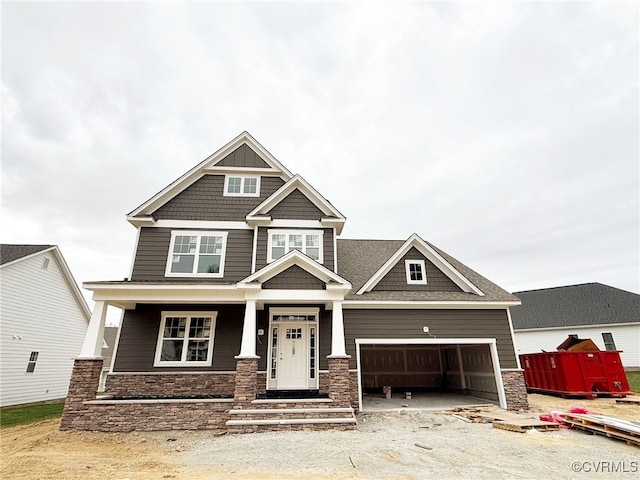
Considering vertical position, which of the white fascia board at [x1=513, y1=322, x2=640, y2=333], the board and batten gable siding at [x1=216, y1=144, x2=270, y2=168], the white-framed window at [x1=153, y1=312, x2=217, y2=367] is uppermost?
the board and batten gable siding at [x1=216, y1=144, x2=270, y2=168]

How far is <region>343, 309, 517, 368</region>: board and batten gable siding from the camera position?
10445 mm

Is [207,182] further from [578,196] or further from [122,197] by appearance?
[578,196]

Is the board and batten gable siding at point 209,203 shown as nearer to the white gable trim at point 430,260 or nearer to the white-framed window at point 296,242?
the white-framed window at point 296,242

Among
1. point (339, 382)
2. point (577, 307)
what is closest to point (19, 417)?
point (339, 382)

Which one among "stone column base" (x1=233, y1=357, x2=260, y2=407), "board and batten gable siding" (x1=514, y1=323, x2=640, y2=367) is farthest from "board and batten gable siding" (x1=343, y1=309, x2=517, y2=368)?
"board and batten gable siding" (x1=514, y1=323, x2=640, y2=367)

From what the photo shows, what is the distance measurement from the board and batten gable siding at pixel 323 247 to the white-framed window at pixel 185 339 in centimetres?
253

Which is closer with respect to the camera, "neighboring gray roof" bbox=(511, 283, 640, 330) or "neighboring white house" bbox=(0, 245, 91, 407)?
"neighboring white house" bbox=(0, 245, 91, 407)

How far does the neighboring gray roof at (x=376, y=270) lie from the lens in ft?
35.7

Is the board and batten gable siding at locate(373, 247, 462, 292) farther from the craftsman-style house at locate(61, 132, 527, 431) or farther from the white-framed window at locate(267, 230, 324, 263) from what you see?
the white-framed window at locate(267, 230, 324, 263)

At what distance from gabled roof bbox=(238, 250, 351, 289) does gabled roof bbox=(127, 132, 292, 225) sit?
14.8ft

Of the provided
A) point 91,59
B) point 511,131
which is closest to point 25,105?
point 91,59

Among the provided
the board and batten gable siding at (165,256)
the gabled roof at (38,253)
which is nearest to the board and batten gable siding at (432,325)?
the board and batten gable siding at (165,256)

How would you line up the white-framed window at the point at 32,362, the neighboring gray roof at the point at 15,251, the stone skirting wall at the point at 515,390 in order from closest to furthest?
the stone skirting wall at the point at 515,390
the neighboring gray roof at the point at 15,251
the white-framed window at the point at 32,362

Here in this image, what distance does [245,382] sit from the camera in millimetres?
8141
